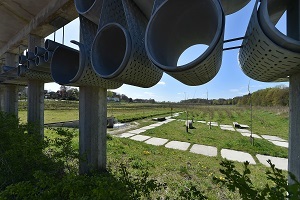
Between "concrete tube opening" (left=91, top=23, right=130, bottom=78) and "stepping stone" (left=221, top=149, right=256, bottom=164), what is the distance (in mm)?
3942

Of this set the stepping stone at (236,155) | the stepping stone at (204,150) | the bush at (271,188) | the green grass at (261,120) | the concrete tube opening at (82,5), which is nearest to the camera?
the bush at (271,188)

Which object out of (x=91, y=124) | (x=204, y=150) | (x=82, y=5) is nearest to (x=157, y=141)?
(x=204, y=150)

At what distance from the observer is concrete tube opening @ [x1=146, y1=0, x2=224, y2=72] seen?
0.93 m

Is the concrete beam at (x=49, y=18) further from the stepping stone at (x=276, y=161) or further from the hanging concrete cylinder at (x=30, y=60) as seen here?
the stepping stone at (x=276, y=161)

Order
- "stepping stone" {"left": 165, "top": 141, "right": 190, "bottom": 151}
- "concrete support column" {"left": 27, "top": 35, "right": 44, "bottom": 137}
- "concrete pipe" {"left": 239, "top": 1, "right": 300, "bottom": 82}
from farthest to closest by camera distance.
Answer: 1. "stepping stone" {"left": 165, "top": 141, "right": 190, "bottom": 151}
2. "concrete support column" {"left": 27, "top": 35, "right": 44, "bottom": 137}
3. "concrete pipe" {"left": 239, "top": 1, "right": 300, "bottom": 82}

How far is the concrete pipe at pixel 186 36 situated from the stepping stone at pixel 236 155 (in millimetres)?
3822

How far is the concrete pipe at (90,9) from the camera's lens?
1.48 metres

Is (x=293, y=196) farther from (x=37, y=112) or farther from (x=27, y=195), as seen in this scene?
(x=37, y=112)

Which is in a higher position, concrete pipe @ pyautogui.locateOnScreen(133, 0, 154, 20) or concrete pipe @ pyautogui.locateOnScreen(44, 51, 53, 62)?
concrete pipe @ pyautogui.locateOnScreen(133, 0, 154, 20)

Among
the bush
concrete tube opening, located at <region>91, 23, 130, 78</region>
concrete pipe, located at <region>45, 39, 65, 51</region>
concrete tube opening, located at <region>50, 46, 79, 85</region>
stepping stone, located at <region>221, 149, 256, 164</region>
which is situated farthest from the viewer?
stepping stone, located at <region>221, 149, 256, 164</region>

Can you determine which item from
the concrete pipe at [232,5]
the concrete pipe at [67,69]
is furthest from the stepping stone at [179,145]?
the concrete pipe at [232,5]

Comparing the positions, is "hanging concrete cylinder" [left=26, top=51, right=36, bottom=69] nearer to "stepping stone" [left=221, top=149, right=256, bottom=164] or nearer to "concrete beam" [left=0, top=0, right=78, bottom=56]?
"concrete beam" [left=0, top=0, right=78, bottom=56]

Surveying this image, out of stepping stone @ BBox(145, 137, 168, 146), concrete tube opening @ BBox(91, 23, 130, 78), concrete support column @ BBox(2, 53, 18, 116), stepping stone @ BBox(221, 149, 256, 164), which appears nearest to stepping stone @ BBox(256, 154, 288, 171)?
stepping stone @ BBox(221, 149, 256, 164)

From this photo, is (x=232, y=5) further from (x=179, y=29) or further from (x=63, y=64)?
(x=63, y=64)
